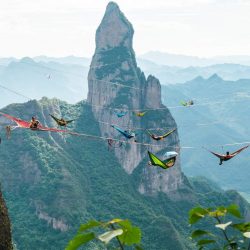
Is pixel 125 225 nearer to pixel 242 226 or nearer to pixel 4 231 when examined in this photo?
pixel 242 226

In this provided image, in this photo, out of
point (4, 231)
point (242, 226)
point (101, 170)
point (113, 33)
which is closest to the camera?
point (242, 226)

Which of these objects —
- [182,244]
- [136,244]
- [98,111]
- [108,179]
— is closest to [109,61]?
[98,111]

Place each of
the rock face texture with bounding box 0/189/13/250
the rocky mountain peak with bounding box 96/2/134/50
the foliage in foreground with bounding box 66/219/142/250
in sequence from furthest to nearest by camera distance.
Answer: the rocky mountain peak with bounding box 96/2/134/50
the rock face texture with bounding box 0/189/13/250
the foliage in foreground with bounding box 66/219/142/250

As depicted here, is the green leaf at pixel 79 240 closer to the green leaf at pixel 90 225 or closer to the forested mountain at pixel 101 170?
the green leaf at pixel 90 225

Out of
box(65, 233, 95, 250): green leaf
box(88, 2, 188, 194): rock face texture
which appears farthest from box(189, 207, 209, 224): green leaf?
box(88, 2, 188, 194): rock face texture

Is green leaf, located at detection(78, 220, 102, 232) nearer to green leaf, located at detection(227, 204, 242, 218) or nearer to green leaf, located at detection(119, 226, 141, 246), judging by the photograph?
green leaf, located at detection(119, 226, 141, 246)

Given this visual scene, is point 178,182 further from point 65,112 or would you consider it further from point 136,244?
point 136,244

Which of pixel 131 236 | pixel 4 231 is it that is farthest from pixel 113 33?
pixel 131 236
